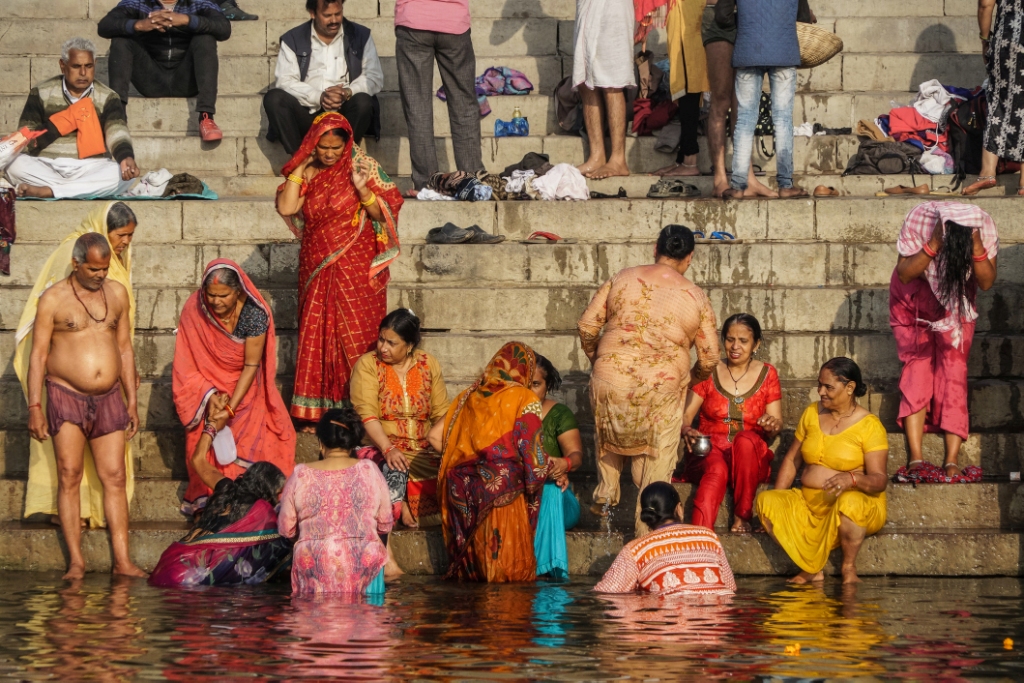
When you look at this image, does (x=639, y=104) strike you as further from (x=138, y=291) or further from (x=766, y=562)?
(x=766, y=562)

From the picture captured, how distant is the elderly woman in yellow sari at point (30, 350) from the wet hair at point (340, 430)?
4.53ft

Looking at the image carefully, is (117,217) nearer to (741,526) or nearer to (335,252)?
(335,252)

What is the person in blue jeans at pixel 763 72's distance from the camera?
10.7 m

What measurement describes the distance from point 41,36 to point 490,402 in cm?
761

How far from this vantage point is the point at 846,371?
8.07m

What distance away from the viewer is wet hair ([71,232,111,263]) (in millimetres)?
8047

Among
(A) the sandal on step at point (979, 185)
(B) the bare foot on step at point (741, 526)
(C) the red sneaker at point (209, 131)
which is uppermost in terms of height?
(C) the red sneaker at point (209, 131)

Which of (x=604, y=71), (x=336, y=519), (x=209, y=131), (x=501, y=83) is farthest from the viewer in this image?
(x=501, y=83)

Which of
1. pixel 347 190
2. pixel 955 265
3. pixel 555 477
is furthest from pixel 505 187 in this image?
pixel 955 265

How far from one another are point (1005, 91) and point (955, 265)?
2657 millimetres

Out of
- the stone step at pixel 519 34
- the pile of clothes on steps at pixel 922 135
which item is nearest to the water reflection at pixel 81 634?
the pile of clothes on steps at pixel 922 135

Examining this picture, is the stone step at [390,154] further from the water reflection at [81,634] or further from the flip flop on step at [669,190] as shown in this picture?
the water reflection at [81,634]

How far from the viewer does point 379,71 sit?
476 inches

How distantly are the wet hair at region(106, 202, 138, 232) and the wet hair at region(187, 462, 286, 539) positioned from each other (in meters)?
1.60
